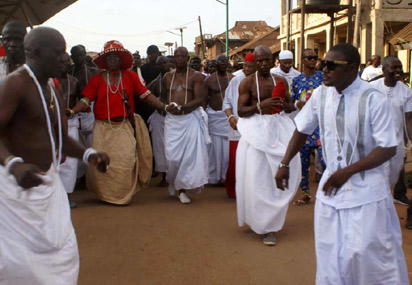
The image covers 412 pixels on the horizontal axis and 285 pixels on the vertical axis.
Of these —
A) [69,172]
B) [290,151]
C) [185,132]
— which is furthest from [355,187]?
[69,172]

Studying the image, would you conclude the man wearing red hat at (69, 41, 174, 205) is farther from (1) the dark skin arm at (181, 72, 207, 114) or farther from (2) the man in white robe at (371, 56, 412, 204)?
(2) the man in white robe at (371, 56, 412, 204)

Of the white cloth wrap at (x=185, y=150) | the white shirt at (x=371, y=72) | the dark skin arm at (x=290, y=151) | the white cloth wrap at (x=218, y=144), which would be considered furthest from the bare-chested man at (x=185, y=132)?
the white shirt at (x=371, y=72)

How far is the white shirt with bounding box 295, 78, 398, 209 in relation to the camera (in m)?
3.07

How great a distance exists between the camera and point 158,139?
8.40 metres

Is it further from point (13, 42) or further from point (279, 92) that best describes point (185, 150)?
point (13, 42)

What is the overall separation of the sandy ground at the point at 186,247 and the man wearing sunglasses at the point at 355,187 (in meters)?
1.20

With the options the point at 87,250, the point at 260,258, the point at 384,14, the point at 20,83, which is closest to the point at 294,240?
the point at 260,258

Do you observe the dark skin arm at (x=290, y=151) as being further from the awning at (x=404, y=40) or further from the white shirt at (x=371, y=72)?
the awning at (x=404, y=40)

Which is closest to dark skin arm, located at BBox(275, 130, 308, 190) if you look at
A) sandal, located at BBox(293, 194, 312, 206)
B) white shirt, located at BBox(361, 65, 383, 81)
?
sandal, located at BBox(293, 194, 312, 206)

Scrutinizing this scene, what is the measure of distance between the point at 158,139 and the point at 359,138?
553 cm

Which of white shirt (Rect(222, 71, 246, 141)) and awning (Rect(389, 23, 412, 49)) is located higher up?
awning (Rect(389, 23, 412, 49))

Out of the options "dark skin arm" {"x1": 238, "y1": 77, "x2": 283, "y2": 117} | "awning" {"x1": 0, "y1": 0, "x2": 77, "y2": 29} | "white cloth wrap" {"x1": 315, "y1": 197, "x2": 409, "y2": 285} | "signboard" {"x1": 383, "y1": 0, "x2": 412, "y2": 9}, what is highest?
"signboard" {"x1": 383, "y1": 0, "x2": 412, "y2": 9}

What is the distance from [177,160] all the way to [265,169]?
2158mm

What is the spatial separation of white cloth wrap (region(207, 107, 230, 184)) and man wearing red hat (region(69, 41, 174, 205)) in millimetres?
1554
